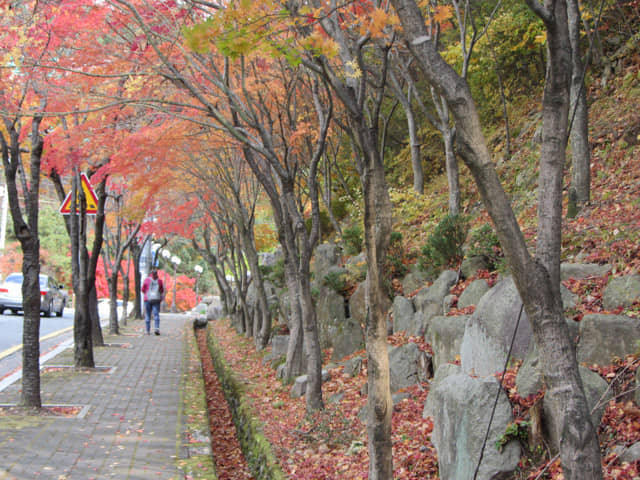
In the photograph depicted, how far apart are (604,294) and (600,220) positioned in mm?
2763

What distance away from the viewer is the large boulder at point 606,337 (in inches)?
173

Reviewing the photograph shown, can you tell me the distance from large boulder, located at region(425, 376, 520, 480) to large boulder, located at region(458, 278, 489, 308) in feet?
8.69

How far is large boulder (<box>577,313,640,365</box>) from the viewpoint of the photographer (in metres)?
4.38

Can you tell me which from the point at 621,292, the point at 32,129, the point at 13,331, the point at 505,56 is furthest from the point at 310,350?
the point at 13,331

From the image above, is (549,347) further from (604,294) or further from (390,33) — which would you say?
(390,33)

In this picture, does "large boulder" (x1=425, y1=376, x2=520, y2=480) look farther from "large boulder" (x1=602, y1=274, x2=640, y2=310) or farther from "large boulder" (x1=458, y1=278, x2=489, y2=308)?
"large boulder" (x1=458, y1=278, x2=489, y2=308)

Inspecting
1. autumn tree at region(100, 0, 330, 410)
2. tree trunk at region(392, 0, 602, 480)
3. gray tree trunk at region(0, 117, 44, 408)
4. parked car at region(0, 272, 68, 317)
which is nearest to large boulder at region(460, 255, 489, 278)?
autumn tree at region(100, 0, 330, 410)

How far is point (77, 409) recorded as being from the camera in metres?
7.79

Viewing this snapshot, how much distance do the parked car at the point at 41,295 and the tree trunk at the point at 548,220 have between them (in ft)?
77.5

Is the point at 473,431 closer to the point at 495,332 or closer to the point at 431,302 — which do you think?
the point at 495,332

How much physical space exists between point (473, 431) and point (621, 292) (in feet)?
6.44

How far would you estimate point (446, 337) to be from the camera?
666 cm

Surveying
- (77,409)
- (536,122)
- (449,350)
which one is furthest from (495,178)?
(536,122)

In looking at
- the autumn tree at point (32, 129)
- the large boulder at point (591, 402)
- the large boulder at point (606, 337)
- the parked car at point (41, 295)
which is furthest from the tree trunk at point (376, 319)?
the parked car at point (41, 295)
